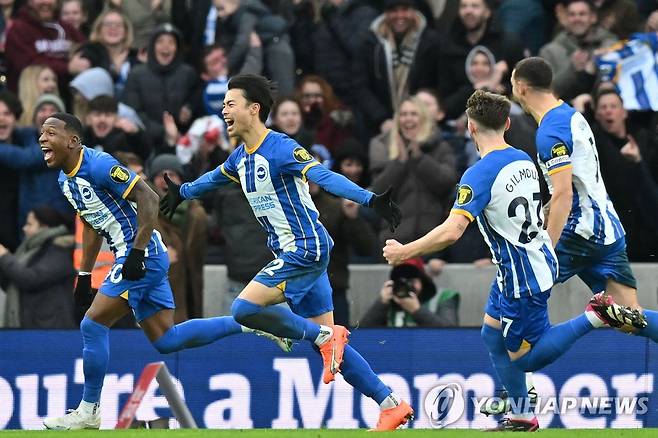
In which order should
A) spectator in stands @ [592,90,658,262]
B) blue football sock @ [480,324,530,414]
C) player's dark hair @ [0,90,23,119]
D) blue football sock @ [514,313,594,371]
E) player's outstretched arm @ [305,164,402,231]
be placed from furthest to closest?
1. player's dark hair @ [0,90,23,119]
2. spectator in stands @ [592,90,658,262]
3. blue football sock @ [480,324,530,414]
4. blue football sock @ [514,313,594,371]
5. player's outstretched arm @ [305,164,402,231]

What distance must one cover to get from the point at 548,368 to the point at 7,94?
19.3 feet

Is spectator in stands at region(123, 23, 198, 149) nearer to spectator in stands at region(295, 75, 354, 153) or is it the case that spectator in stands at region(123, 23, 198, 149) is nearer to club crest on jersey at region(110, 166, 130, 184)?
spectator in stands at region(295, 75, 354, 153)

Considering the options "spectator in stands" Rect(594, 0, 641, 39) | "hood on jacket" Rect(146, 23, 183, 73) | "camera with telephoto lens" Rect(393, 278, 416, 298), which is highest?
"spectator in stands" Rect(594, 0, 641, 39)

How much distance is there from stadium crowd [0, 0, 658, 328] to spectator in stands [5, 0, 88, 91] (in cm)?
2

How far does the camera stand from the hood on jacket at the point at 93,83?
15.2 meters

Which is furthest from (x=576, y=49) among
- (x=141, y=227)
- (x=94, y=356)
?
(x=94, y=356)

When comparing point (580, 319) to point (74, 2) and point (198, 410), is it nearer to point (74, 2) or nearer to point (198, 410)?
point (198, 410)

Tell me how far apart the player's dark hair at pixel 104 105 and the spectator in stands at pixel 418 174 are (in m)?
2.57

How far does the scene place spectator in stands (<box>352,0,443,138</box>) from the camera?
1512 centimetres

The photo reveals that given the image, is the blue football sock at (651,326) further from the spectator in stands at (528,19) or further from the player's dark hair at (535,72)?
the spectator in stands at (528,19)

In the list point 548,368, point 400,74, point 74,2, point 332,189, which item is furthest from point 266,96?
point 74,2

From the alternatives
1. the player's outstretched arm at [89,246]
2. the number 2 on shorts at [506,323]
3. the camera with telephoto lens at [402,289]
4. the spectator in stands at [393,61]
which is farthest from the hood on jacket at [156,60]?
the number 2 on shorts at [506,323]

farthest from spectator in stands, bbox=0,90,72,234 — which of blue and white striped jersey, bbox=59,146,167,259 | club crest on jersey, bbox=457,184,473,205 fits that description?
club crest on jersey, bbox=457,184,473,205

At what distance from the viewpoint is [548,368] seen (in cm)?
1239
